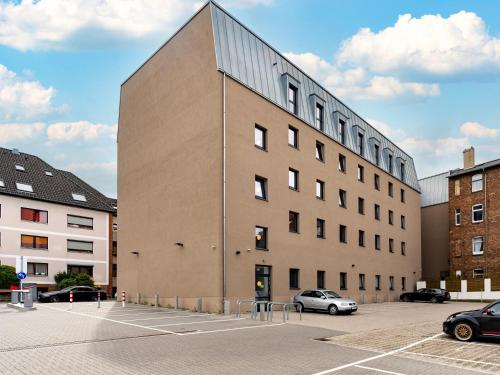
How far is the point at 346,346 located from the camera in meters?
12.9

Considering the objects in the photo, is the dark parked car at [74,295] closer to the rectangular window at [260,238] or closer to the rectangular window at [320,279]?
the rectangular window at [260,238]

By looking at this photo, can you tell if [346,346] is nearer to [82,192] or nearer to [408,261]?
[408,261]

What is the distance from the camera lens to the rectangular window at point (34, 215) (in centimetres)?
4040

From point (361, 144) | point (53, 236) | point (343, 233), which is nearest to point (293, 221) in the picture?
point (343, 233)

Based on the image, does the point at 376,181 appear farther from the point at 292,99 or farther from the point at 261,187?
the point at 261,187

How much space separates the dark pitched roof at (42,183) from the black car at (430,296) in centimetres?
2945

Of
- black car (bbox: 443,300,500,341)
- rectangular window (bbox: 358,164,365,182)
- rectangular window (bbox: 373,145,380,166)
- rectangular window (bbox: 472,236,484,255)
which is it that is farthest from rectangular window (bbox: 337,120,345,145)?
black car (bbox: 443,300,500,341)

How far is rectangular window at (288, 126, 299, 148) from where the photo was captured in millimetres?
28302

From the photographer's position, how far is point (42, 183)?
4372cm

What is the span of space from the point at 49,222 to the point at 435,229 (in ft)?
130

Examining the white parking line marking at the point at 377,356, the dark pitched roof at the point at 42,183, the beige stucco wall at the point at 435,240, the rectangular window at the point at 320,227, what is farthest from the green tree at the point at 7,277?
the beige stucco wall at the point at 435,240

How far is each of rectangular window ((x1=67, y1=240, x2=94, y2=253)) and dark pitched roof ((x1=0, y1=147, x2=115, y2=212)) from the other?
3438mm

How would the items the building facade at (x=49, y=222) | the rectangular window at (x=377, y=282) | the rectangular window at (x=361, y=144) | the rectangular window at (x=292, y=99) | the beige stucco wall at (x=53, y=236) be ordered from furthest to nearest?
the building facade at (x=49, y=222)
the beige stucco wall at (x=53, y=236)
the rectangular window at (x=361, y=144)
the rectangular window at (x=377, y=282)
the rectangular window at (x=292, y=99)

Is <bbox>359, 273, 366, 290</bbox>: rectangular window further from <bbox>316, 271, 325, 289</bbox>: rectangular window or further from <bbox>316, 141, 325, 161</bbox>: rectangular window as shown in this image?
<bbox>316, 141, 325, 161</bbox>: rectangular window
